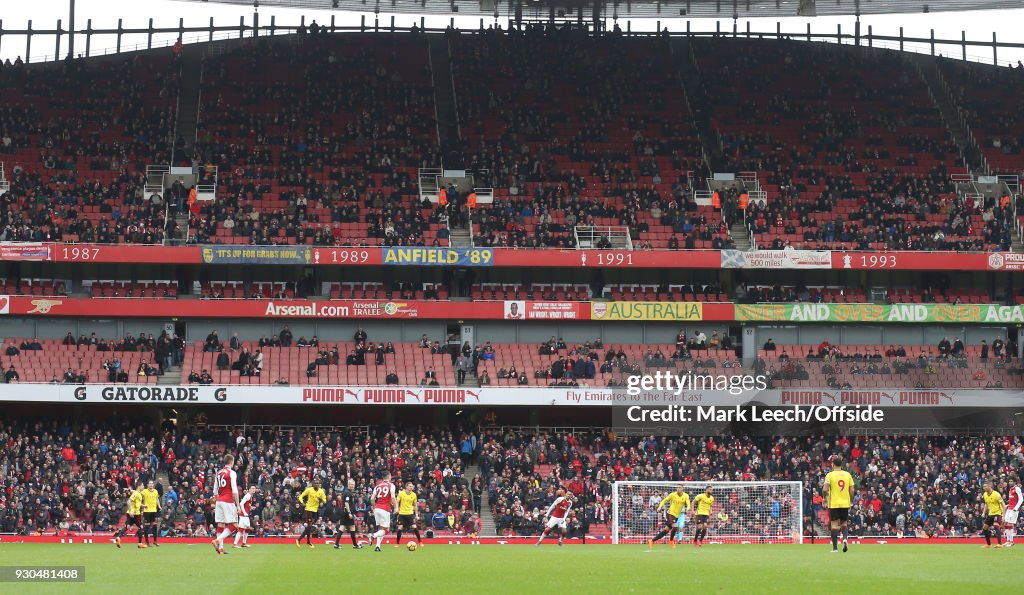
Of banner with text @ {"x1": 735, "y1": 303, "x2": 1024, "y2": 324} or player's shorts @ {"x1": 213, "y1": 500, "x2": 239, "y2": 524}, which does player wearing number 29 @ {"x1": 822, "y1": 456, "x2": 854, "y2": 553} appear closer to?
player's shorts @ {"x1": 213, "y1": 500, "x2": 239, "y2": 524}

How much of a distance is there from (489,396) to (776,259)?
1366 cm

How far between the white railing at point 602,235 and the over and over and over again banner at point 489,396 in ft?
25.3

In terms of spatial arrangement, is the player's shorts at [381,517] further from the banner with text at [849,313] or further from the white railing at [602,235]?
the banner with text at [849,313]

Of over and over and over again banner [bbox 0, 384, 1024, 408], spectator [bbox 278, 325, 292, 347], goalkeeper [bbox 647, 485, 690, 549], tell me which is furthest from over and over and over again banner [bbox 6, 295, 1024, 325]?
goalkeeper [bbox 647, 485, 690, 549]

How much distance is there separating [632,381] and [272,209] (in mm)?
17299

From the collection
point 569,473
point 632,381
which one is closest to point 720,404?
point 632,381

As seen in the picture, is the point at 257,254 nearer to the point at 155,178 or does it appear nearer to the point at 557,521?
the point at 155,178

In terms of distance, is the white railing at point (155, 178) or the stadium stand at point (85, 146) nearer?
the stadium stand at point (85, 146)

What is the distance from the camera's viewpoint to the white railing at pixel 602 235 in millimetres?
54125

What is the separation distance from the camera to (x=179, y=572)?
66.7ft

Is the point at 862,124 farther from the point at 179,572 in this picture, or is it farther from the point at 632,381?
the point at 179,572

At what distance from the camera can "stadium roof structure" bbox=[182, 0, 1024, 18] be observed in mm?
62625

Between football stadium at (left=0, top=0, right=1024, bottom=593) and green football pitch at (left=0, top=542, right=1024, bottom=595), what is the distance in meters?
5.22

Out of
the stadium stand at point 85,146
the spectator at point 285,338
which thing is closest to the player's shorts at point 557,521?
the spectator at point 285,338
